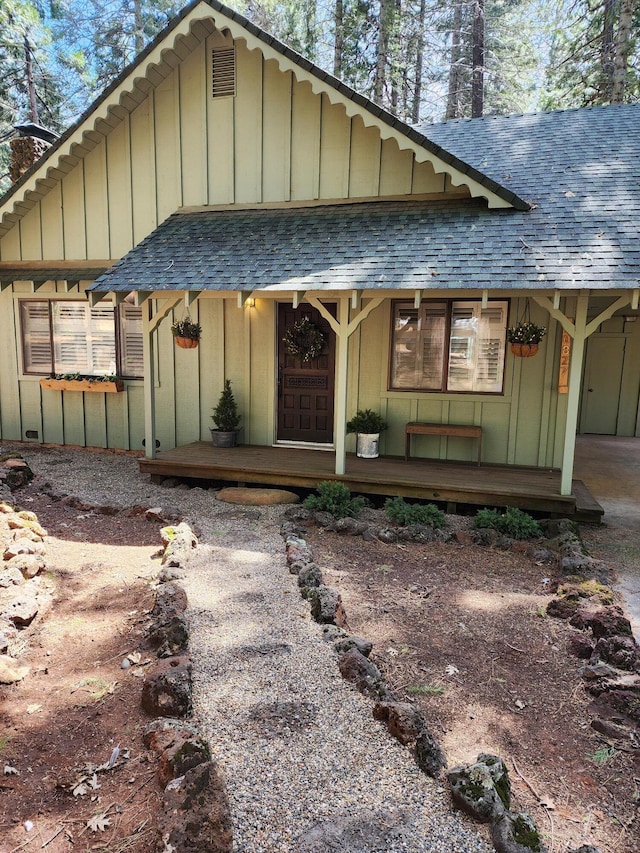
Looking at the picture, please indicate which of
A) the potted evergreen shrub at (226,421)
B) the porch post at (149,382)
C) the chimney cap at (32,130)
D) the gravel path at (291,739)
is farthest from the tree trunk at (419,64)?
the gravel path at (291,739)

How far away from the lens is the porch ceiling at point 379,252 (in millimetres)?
5680

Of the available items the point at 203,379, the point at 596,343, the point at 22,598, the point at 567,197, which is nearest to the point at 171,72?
the point at 203,379

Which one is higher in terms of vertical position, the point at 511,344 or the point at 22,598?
the point at 511,344

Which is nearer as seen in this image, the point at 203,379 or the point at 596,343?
the point at 203,379

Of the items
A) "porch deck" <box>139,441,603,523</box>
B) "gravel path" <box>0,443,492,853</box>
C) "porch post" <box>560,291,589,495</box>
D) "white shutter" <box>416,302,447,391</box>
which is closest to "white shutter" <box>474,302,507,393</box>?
"white shutter" <box>416,302,447,391</box>

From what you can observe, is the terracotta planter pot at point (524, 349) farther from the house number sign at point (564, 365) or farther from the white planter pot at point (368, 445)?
the white planter pot at point (368, 445)

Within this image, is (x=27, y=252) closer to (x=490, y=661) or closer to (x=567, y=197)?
(x=567, y=197)

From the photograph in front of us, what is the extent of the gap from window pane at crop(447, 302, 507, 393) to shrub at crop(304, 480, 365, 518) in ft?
7.55

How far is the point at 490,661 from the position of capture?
136 inches

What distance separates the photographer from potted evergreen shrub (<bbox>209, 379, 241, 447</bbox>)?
26.5 ft

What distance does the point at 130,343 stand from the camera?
8.91 m

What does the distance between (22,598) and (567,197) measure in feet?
23.8

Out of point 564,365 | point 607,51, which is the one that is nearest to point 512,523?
point 564,365

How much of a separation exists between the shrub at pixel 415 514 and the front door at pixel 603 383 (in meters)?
8.34
